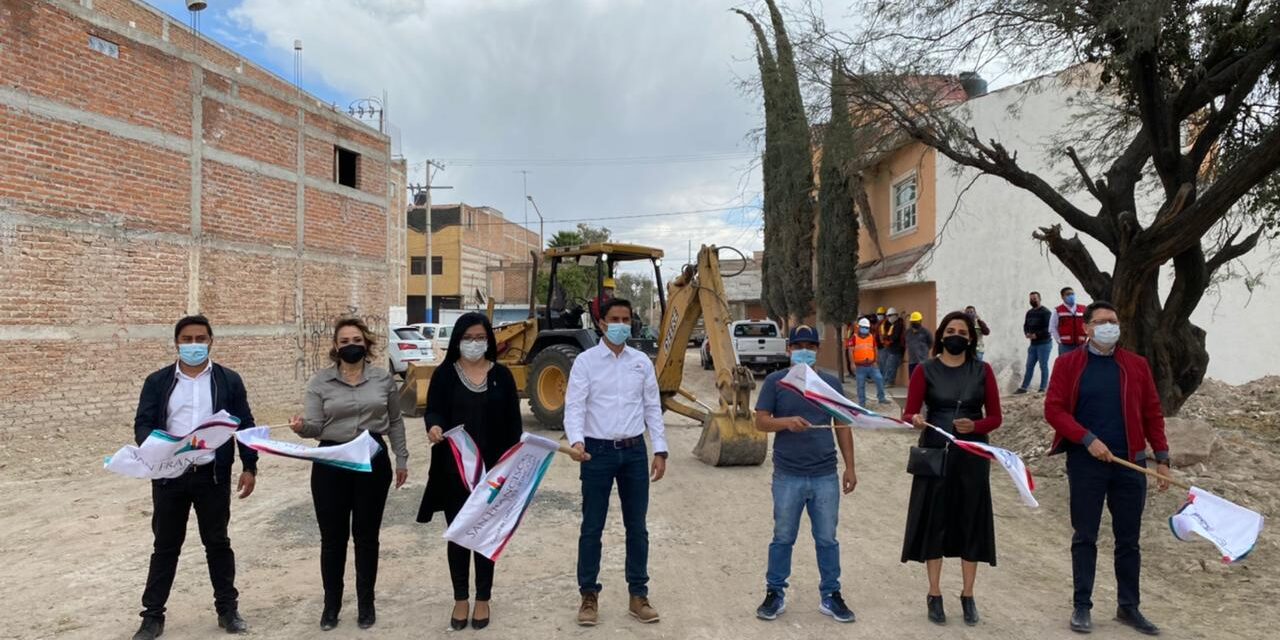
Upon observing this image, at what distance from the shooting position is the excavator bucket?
9.09 metres

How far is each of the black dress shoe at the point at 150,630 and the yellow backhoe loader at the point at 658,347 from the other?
5.91 m

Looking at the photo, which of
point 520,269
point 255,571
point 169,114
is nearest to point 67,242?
point 169,114

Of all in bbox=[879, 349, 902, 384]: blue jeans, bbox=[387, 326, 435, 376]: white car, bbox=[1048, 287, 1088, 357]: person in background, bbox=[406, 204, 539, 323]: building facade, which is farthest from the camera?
bbox=[406, 204, 539, 323]: building facade

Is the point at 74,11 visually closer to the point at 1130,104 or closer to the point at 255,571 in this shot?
the point at 255,571

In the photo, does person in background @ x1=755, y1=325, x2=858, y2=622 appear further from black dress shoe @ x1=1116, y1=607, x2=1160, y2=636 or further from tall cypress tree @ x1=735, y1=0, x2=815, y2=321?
tall cypress tree @ x1=735, y1=0, x2=815, y2=321

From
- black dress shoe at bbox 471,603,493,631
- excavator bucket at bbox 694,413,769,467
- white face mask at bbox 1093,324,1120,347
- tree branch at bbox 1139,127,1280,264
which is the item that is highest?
tree branch at bbox 1139,127,1280,264

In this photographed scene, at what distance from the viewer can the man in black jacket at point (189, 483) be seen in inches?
169

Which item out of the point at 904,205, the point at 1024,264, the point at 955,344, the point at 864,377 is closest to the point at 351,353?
the point at 955,344

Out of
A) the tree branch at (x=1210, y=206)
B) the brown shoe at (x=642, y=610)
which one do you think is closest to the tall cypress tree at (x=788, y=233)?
the tree branch at (x=1210, y=206)

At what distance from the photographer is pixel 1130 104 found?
32.3 ft

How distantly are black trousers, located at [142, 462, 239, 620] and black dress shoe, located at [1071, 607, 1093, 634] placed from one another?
15.3 feet

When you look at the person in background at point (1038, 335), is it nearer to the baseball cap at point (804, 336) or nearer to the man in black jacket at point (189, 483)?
the baseball cap at point (804, 336)

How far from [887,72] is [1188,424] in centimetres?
484

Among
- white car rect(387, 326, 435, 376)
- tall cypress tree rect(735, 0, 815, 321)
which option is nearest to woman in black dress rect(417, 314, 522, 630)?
tall cypress tree rect(735, 0, 815, 321)
